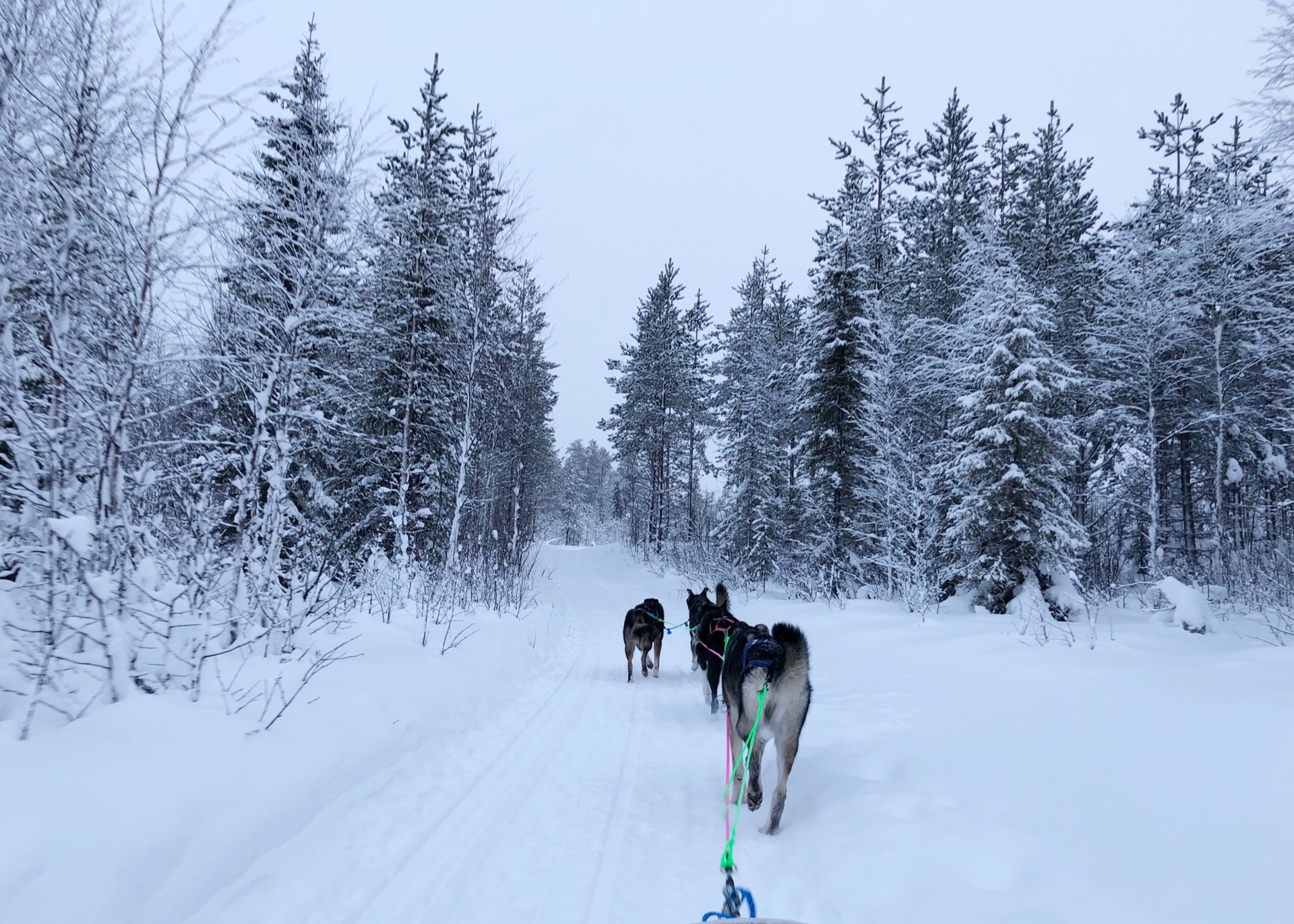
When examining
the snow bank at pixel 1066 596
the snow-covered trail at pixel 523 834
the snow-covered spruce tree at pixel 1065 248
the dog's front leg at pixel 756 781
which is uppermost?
the snow-covered spruce tree at pixel 1065 248

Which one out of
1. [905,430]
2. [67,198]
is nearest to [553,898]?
[67,198]

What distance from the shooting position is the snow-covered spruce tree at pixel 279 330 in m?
5.24

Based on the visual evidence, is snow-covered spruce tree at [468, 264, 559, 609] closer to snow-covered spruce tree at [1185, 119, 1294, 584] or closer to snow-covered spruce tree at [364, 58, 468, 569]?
snow-covered spruce tree at [364, 58, 468, 569]

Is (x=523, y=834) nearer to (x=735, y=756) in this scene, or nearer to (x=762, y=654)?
(x=735, y=756)

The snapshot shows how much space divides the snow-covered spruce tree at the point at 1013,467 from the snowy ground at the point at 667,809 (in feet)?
18.6

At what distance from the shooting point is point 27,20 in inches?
147

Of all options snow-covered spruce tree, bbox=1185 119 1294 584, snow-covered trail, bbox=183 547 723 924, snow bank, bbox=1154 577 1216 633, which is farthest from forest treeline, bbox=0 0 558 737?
snow-covered spruce tree, bbox=1185 119 1294 584

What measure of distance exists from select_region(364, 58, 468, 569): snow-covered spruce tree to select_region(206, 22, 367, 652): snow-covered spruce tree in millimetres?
5532

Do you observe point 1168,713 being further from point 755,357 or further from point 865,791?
point 755,357

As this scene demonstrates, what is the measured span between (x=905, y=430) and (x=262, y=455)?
49.9ft

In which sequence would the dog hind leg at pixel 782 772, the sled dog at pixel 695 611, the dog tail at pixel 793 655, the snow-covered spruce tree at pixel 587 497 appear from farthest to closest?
1. the snow-covered spruce tree at pixel 587 497
2. the sled dog at pixel 695 611
3. the dog tail at pixel 793 655
4. the dog hind leg at pixel 782 772

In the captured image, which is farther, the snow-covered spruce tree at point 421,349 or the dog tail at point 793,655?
the snow-covered spruce tree at point 421,349

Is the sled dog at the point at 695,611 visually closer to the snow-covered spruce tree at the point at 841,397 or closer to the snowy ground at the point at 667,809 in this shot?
the snowy ground at the point at 667,809

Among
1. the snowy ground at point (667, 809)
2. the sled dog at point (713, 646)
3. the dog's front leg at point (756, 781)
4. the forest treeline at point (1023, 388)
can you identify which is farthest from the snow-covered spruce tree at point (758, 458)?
the dog's front leg at point (756, 781)
